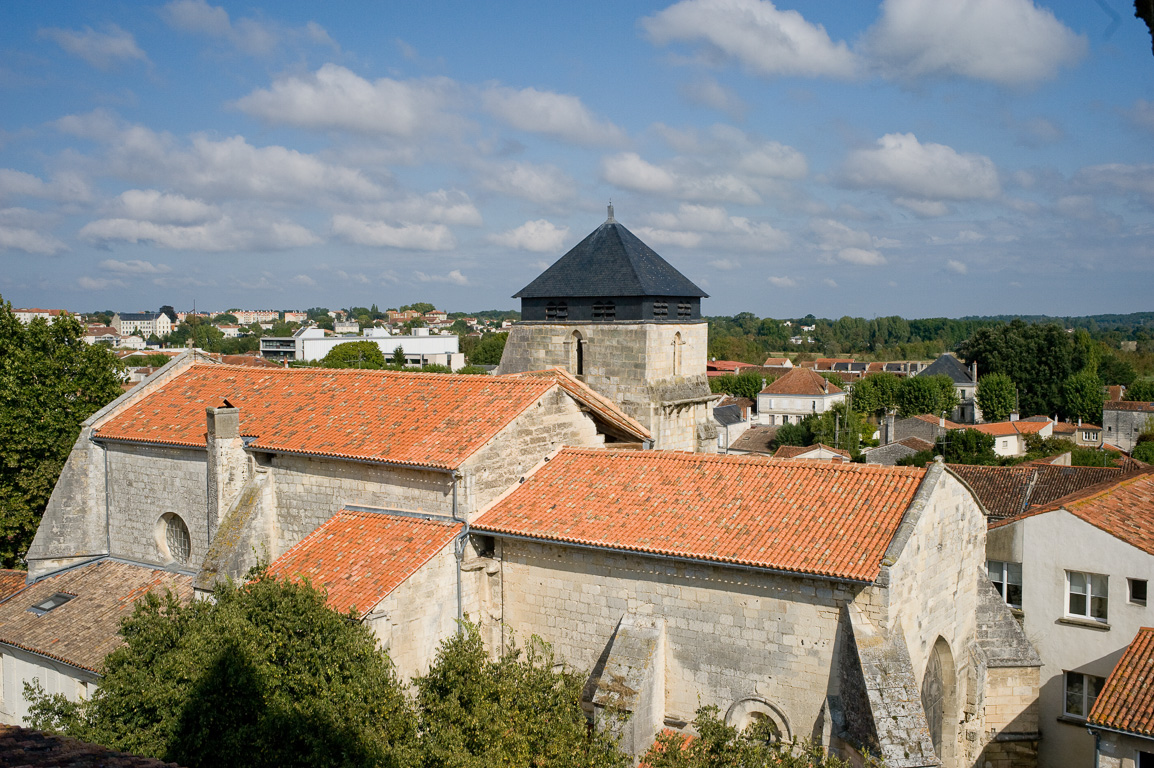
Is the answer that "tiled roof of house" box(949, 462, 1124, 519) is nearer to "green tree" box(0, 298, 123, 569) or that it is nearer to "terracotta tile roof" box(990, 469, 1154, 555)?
"terracotta tile roof" box(990, 469, 1154, 555)

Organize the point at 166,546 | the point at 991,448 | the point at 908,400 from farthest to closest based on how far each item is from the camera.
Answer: the point at 908,400
the point at 991,448
the point at 166,546

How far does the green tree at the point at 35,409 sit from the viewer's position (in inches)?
971

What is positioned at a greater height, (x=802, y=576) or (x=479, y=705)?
(x=802, y=576)

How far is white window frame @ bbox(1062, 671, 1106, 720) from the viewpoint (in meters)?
17.4

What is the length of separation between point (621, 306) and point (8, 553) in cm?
1961

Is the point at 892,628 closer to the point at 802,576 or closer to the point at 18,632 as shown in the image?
the point at 802,576

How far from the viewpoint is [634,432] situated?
19203mm

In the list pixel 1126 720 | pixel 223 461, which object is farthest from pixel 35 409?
pixel 1126 720

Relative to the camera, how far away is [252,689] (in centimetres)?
1176

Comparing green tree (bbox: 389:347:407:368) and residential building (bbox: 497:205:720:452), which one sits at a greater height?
residential building (bbox: 497:205:720:452)

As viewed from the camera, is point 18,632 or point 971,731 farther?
point 18,632

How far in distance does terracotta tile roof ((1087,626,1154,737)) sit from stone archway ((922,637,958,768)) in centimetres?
214

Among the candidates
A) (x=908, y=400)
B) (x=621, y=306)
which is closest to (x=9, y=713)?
(x=621, y=306)

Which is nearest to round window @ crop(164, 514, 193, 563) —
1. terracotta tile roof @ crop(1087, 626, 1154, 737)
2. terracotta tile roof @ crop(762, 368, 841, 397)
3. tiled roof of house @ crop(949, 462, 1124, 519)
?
terracotta tile roof @ crop(1087, 626, 1154, 737)
